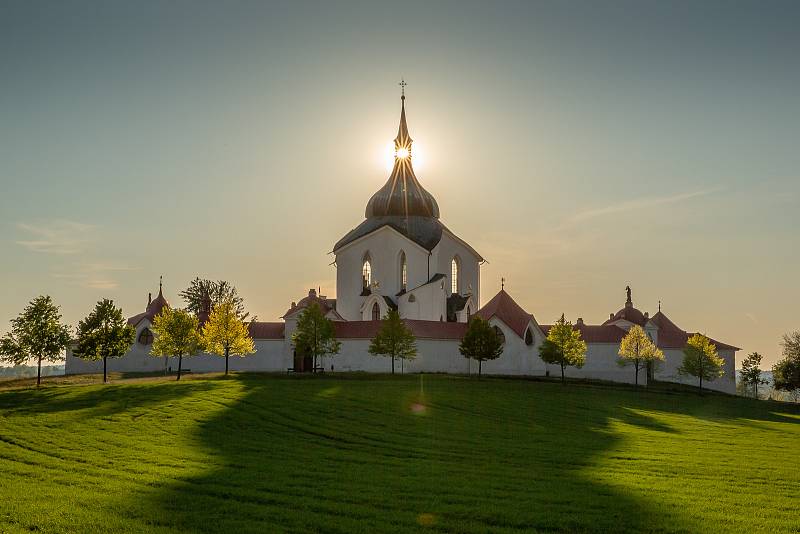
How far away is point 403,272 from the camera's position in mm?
75062

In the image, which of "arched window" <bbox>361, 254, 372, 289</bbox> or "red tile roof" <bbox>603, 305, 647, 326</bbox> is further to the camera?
"red tile roof" <bbox>603, 305, 647, 326</bbox>

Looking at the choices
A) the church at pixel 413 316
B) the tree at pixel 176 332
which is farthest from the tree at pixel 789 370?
the tree at pixel 176 332

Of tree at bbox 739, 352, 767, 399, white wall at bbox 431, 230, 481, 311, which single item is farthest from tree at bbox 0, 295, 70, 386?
tree at bbox 739, 352, 767, 399

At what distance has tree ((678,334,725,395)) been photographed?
7288 centimetres

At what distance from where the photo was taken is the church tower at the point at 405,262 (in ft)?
241

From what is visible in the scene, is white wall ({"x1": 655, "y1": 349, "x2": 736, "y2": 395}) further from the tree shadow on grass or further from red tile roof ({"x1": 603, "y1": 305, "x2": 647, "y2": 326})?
the tree shadow on grass

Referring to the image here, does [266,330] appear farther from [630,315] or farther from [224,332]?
[630,315]

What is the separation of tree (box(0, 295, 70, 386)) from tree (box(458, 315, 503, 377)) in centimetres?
2804

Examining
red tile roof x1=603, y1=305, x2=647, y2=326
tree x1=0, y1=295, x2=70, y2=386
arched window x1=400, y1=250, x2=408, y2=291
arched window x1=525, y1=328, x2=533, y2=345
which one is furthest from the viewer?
red tile roof x1=603, y1=305, x2=647, y2=326

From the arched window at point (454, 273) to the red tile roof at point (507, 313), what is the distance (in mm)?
9640

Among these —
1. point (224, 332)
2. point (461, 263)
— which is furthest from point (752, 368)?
point (224, 332)

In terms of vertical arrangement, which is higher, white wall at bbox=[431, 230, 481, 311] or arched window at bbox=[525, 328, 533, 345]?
white wall at bbox=[431, 230, 481, 311]

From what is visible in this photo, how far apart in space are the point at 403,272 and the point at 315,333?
58.6 ft

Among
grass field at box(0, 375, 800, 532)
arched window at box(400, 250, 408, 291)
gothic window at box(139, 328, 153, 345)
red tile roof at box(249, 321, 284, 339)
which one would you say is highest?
arched window at box(400, 250, 408, 291)
